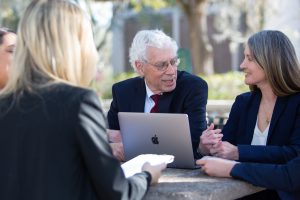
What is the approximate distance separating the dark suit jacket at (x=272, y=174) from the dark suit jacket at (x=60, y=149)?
2.25 ft

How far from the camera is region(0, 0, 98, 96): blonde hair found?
1966 mm

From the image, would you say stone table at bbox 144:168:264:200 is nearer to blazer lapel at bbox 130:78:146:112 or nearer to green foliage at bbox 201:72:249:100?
blazer lapel at bbox 130:78:146:112

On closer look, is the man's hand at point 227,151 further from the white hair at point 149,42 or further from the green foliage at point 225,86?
the green foliage at point 225,86

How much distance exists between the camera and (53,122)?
1933mm

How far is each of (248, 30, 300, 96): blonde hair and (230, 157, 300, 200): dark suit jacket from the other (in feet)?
1.66

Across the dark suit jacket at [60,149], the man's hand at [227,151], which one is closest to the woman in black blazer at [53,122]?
the dark suit jacket at [60,149]

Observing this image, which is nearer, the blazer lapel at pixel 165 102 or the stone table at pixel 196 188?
the stone table at pixel 196 188

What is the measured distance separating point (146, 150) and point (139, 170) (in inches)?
22.0

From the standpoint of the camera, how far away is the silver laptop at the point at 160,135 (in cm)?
271

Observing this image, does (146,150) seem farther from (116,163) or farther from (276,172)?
(116,163)

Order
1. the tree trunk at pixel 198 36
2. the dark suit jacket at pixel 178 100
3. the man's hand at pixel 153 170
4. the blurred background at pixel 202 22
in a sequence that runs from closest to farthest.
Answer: the man's hand at pixel 153 170, the dark suit jacket at pixel 178 100, the blurred background at pixel 202 22, the tree trunk at pixel 198 36

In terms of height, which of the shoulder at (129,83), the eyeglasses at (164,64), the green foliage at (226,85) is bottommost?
the green foliage at (226,85)

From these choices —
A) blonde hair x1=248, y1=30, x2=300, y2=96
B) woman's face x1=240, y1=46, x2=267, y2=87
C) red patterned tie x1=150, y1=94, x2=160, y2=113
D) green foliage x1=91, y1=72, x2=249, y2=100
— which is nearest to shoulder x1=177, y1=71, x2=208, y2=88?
red patterned tie x1=150, y1=94, x2=160, y2=113

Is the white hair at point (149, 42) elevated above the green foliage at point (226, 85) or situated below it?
above
